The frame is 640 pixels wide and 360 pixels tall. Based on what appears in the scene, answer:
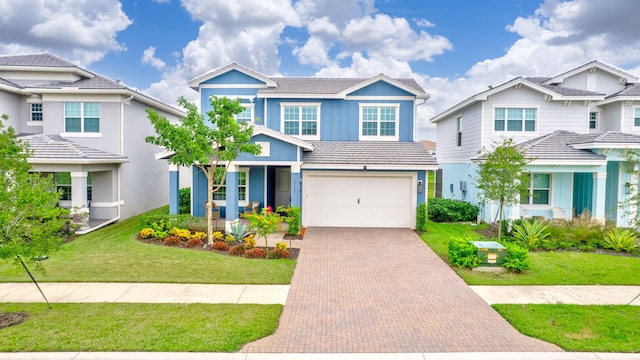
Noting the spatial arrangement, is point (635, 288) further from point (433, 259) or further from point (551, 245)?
point (433, 259)

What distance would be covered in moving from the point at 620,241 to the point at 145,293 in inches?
589

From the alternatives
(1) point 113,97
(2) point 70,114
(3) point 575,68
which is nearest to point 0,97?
(2) point 70,114

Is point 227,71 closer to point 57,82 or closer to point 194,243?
point 57,82

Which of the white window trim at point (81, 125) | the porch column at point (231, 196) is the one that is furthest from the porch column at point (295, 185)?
the white window trim at point (81, 125)

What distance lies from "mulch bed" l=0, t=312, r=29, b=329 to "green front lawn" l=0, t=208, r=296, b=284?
4.63ft

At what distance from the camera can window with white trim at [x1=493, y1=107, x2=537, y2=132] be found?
18109 mm

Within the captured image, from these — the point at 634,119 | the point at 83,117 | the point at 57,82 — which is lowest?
the point at 83,117

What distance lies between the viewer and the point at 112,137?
1772 cm

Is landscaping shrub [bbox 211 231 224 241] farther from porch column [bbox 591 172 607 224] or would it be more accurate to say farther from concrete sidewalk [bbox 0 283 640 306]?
porch column [bbox 591 172 607 224]

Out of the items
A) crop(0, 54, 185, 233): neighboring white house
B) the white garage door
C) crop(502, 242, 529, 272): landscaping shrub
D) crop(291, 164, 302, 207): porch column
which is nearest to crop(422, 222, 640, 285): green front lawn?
crop(502, 242, 529, 272): landscaping shrub

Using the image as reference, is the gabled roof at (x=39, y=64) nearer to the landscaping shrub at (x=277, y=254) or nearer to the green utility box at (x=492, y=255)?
the landscaping shrub at (x=277, y=254)

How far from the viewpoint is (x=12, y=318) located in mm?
7191

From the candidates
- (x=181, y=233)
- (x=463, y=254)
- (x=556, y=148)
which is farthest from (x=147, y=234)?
(x=556, y=148)

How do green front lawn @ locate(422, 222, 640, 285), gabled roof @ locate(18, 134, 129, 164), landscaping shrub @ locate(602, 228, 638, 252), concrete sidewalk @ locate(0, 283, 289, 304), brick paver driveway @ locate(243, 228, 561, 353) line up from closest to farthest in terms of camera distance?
brick paver driveway @ locate(243, 228, 561, 353) → concrete sidewalk @ locate(0, 283, 289, 304) → green front lawn @ locate(422, 222, 640, 285) → landscaping shrub @ locate(602, 228, 638, 252) → gabled roof @ locate(18, 134, 129, 164)
